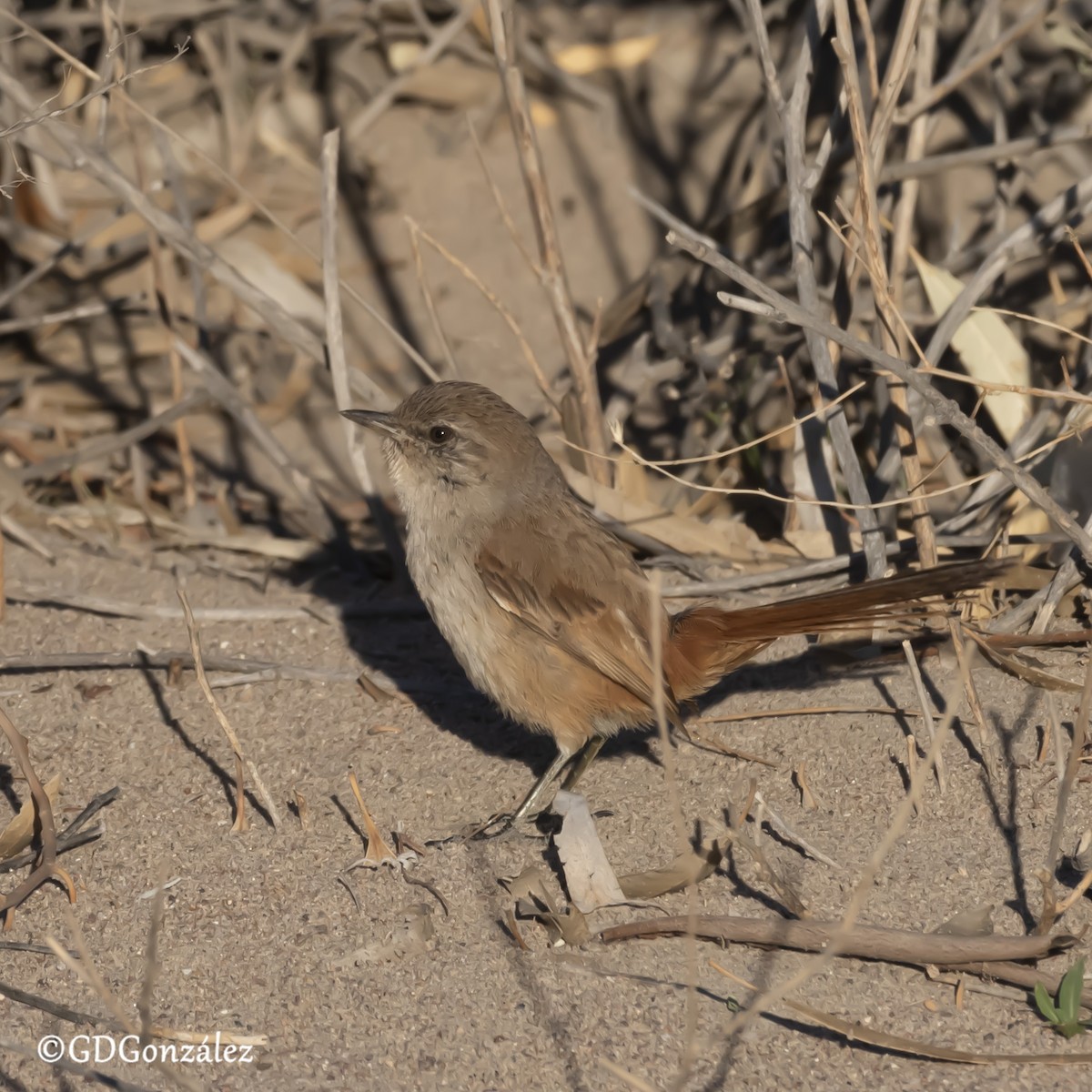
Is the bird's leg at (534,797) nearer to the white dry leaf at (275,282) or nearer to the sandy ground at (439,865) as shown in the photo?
the sandy ground at (439,865)

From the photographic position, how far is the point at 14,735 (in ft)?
10.2

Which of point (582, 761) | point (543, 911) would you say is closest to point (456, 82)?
point (582, 761)

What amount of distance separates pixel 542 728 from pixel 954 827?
1.14 meters

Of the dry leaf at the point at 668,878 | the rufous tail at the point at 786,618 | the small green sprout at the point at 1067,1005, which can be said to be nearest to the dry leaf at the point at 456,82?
the rufous tail at the point at 786,618

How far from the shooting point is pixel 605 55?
20.4 feet

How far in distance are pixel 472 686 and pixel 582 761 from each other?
534 mm

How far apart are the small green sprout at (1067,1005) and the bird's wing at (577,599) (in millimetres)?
1217

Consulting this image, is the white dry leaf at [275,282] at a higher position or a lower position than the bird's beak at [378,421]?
lower

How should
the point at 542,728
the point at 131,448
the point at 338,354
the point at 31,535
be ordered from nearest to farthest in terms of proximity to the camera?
the point at 542,728, the point at 338,354, the point at 31,535, the point at 131,448

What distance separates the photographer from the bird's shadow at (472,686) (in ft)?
13.2

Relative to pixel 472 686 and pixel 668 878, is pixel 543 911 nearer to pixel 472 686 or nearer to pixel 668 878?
pixel 668 878

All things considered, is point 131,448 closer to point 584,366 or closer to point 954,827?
point 584,366

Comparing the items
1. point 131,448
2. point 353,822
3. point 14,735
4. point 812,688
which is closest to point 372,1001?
point 353,822

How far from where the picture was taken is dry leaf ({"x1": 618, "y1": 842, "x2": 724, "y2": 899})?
317 centimetres
